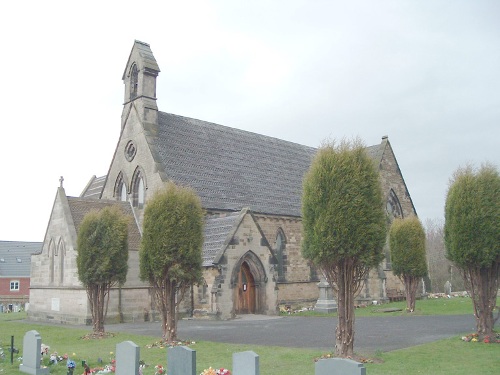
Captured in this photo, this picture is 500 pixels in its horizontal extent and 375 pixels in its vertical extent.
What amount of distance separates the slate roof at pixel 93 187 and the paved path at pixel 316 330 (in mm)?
15487

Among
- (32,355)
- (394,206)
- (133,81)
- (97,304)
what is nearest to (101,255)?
(97,304)

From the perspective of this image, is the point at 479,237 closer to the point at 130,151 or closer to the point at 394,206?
the point at 130,151

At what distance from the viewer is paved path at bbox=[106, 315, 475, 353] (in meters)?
16.3

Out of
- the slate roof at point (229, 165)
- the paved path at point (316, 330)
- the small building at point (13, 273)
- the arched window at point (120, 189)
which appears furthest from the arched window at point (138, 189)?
the small building at point (13, 273)

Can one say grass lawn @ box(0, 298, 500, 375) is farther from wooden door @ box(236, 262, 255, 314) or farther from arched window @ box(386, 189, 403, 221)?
arched window @ box(386, 189, 403, 221)

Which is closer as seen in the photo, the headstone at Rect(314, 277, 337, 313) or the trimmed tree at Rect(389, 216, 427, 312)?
the trimmed tree at Rect(389, 216, 427, 312)

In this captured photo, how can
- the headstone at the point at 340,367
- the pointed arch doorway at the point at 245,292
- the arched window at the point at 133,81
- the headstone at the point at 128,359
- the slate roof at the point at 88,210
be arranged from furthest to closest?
the arched window at the point at 133,81 < the pointed arch doorway at the point at 245,292 < the slate roof at the point at 88,210 < the headstone at the point at 128,359 < the headstone at the point at 340,367

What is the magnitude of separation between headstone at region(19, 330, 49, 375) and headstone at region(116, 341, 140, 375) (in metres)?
3.27

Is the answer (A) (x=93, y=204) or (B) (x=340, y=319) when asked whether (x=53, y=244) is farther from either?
(B) (x=340, y=319)

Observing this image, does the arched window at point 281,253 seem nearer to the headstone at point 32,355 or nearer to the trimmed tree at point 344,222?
the trimmed tree at point 344,222

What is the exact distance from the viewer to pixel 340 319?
13312 millimetres

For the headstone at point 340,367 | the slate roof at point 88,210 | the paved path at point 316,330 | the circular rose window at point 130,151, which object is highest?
the circular rose window at point 130,151

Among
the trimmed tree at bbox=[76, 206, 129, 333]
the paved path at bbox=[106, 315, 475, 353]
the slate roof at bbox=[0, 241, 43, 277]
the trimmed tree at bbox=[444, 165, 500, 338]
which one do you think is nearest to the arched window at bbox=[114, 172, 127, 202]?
the paved path at bbox=[106, 315, 475, 353]

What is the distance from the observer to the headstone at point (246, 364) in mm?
8406
